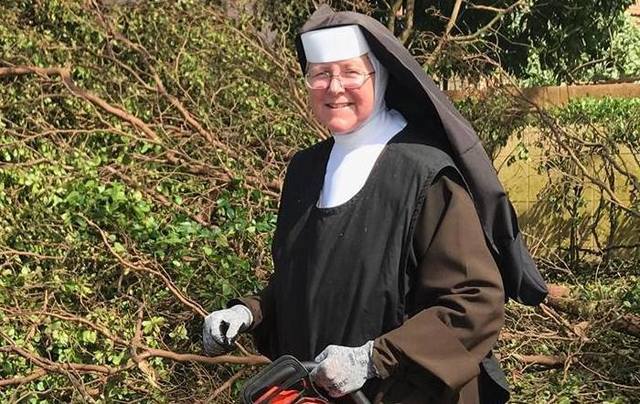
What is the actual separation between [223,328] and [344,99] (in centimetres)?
68

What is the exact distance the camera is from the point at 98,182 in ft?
17.2

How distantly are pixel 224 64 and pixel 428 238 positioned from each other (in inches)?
164

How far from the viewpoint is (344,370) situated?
7.21 ft

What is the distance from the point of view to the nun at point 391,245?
2.22 m

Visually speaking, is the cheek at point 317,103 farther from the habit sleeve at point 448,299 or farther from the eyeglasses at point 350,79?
the habit sleeve at point 448,299

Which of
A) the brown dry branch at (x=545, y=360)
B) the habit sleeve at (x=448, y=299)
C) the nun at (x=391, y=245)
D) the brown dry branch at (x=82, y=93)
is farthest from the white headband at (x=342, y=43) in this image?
the brown dry branch at (x=82, y=93)

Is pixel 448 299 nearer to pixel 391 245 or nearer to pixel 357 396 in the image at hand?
pixel 391 245

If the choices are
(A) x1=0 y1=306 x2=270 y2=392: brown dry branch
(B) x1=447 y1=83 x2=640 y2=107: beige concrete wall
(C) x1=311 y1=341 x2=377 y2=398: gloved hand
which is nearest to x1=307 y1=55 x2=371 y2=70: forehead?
(C) x1=311 y1=341 x2=377 y2=398: gloved hand

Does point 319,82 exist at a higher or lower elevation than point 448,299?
higher

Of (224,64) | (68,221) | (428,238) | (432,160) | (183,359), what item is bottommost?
(183,359)

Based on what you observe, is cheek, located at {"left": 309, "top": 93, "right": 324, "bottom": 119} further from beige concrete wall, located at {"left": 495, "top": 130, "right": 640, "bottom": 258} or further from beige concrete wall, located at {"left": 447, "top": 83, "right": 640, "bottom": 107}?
beige concrete wall, located at {"left": 447, "top": 83, "right": 640, "bottom": 107}

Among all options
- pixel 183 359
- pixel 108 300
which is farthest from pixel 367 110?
pixel 108 300

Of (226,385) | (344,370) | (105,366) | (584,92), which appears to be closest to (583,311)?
(226,385)

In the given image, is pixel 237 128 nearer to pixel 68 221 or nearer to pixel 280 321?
pixel 68 221
